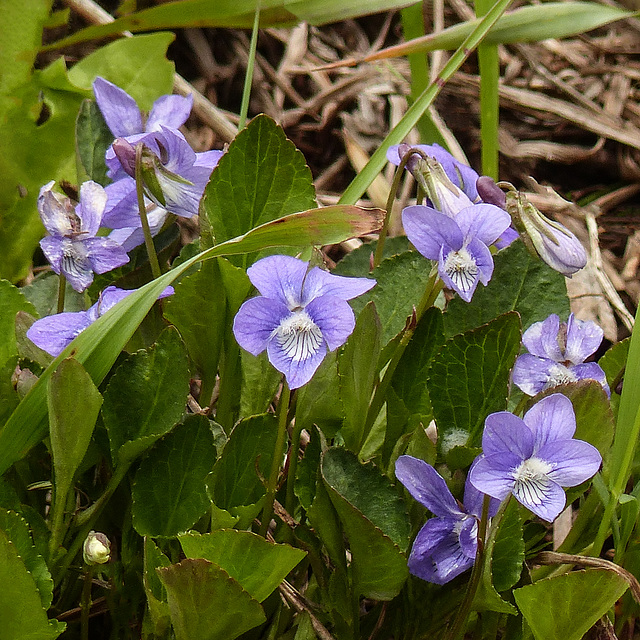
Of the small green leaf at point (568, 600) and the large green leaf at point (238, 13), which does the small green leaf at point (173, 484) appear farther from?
the large green leaf at point (238, 13)

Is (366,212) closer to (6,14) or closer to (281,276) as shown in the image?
(281,276)

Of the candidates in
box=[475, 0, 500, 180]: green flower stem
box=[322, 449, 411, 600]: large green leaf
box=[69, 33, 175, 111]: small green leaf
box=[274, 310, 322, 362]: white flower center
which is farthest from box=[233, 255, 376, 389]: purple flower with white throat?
box=[475, 0, 500, 180]: green flower stem

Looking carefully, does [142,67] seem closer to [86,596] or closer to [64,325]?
[64,325]

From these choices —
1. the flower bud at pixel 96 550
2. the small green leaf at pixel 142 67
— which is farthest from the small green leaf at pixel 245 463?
the small green leaf at pixel 142 67

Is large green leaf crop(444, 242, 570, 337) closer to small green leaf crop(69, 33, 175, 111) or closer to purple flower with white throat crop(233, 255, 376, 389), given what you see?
purple flower with white throat crop(233, 255, 376, 389)

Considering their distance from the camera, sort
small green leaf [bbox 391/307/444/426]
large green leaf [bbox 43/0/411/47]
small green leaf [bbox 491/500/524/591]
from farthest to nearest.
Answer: large green leaf [bbox 43/0/411/47] < small green leaf [bbox 391/307/444/426] < small green leaf [bbox 491/500/524/591]

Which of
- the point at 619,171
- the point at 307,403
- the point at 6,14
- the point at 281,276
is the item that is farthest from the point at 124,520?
the point at 619,171
